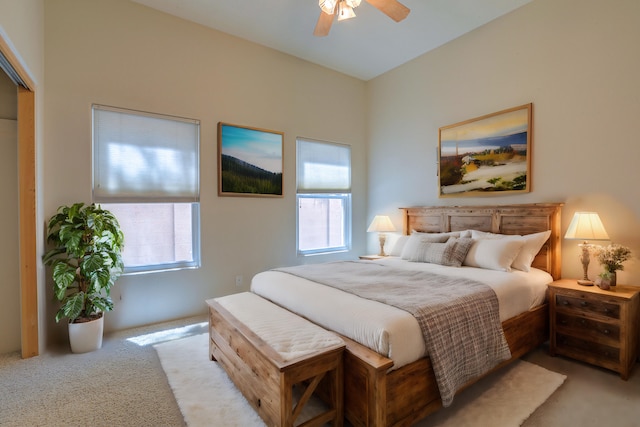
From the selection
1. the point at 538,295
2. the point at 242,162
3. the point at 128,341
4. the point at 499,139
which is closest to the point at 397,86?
the point at 499,139

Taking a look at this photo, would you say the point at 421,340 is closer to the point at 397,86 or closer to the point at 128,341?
the point at 128,341

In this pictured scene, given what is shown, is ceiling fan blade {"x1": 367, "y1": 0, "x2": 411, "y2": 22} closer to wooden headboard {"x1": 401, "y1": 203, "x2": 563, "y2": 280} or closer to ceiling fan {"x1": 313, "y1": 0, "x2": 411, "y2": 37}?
ceiling fan {"x1": 313, "y1": 0, "x2": 411, "y2": 37}

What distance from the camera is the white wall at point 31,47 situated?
6.36 feet

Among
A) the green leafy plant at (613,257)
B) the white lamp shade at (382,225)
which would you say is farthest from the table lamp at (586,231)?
the white lamp shade at (382,225)

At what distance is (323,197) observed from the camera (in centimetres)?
465

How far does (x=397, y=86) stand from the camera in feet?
14.8

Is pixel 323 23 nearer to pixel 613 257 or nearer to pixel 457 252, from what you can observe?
pixel 457 252

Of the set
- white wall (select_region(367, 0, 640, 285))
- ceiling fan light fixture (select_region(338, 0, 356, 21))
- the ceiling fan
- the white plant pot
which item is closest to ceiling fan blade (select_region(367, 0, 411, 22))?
the ceiling fan

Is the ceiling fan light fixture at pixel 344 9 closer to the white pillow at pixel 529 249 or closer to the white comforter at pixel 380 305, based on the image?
the white comforter at pixel 380 305

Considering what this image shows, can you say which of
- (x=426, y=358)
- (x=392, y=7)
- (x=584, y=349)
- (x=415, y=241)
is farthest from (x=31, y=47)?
(x=584, y=349)

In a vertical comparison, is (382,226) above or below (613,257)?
above

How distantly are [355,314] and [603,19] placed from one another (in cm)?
337

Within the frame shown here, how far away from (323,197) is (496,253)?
248 cm

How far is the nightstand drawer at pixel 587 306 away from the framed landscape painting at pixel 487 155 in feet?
3.84
